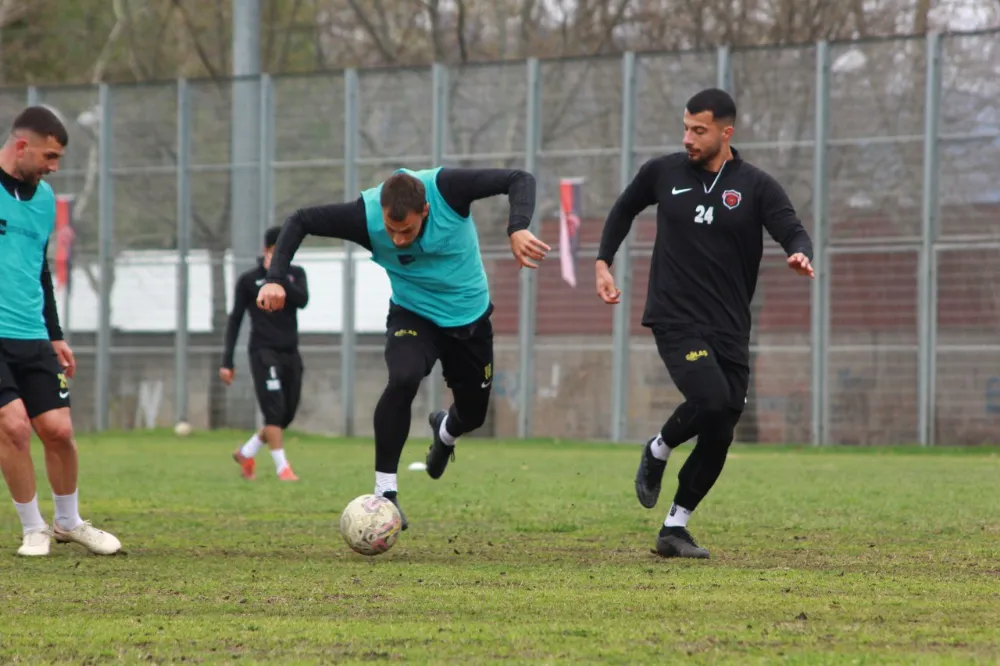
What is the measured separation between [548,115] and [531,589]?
77.2 ft

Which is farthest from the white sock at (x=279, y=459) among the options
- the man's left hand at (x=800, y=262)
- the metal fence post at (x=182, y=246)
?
the metal fence post at (x=182, y=246)

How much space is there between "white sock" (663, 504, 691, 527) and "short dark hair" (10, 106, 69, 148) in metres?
3.74

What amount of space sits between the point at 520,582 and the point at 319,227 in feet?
8.88

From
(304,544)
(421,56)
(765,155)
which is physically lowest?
(304,544)

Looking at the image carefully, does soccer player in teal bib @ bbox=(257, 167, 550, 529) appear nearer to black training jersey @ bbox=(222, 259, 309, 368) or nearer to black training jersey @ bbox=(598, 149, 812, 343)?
black training jersey @ bbox=(598, 149, 812, 343)

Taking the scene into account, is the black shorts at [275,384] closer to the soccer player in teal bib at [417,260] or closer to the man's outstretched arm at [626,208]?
the soccer player in teal bib at [417,260]

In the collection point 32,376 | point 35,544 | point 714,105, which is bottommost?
point 35,544

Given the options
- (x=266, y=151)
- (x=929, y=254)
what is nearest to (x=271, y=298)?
(x=929, y=254)

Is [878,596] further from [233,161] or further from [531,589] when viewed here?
[233,161]

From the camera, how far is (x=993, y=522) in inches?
427

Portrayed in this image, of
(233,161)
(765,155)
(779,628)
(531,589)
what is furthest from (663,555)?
(233,161)

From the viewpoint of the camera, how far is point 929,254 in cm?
2694

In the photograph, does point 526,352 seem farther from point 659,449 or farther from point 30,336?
point 30,336

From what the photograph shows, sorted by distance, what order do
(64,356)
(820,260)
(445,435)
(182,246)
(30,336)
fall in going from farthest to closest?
(182,246)
(820,260)
(445,435)
(64,356)
(30,336)
